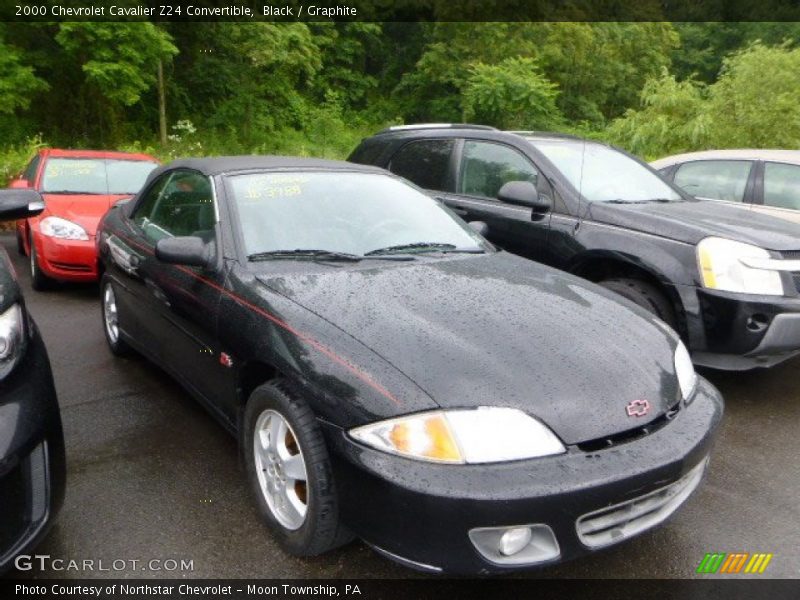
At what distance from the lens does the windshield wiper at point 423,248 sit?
10.2 ft

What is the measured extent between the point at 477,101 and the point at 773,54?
44.2 ft

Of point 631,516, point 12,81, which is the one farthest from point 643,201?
point 12,81

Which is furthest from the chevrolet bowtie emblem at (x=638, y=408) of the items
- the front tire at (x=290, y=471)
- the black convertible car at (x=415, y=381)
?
the front tire at (x=290, y=471)

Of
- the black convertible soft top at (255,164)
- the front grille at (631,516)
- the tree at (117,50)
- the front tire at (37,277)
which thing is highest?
the tree at (117,50)

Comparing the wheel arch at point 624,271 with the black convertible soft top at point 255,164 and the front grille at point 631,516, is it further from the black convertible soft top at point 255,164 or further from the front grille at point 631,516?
the front grille at point 631,516

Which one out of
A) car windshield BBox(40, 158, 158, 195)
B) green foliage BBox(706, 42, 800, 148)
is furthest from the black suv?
green foliage BBox(706, 42, 800, 148)

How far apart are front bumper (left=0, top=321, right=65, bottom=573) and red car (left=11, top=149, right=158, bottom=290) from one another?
3.82 m

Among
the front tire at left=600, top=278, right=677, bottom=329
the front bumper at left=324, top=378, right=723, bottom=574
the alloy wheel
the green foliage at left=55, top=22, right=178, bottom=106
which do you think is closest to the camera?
the front bumper at left=324, top=378, right=723, bottom=574

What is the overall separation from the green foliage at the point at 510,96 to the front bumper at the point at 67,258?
19.9 meters

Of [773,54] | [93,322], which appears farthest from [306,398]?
[773,54]

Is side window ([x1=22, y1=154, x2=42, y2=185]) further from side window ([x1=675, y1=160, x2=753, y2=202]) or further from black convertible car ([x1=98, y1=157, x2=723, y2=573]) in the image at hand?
side window ([x1=675, y1=160, x2=753, y2=202])

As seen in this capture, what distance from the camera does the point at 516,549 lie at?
6.54ft

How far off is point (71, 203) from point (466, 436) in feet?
19.0

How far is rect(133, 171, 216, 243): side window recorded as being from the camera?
3287 mm
